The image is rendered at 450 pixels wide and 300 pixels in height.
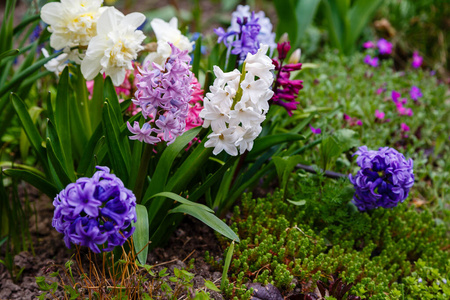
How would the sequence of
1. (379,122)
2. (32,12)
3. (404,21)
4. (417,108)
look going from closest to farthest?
1. (32,12)
2. (379,122)
3. (417,108)
4. (404,21)

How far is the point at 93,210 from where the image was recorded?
3.89 feet

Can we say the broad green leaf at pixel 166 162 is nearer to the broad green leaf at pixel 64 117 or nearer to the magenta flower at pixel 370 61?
the broad green leaf at pixel 64 117

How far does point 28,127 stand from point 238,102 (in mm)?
836

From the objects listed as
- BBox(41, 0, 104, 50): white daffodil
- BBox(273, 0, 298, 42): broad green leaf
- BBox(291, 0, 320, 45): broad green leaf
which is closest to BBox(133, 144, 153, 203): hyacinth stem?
BBox(41, 0, 104, 50): white daffodil

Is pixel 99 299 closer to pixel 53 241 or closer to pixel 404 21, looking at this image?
pixel 53 241

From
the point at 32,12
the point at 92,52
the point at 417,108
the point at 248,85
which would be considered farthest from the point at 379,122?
the point at 32,12

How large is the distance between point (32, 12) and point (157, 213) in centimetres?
135

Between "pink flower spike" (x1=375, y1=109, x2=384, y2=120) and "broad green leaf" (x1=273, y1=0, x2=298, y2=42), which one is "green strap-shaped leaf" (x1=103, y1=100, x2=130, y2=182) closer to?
"pink flower spike" (x1=375, y1=109, x2=384, y2=120)

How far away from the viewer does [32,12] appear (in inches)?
92.1

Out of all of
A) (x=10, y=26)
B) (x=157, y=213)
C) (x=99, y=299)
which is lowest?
(x=99, y=299)

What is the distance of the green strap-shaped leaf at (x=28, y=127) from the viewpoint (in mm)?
1661

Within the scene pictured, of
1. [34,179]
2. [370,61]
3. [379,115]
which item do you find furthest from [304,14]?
[34,179]

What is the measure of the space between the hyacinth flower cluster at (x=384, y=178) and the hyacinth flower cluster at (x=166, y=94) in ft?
2.74

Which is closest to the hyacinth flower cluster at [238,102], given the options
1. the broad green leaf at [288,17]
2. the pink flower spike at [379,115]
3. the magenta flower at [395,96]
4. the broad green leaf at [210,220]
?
the broad green leaf at [210,220]
